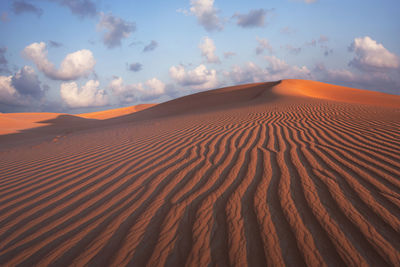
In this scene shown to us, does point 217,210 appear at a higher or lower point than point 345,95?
Result: lower

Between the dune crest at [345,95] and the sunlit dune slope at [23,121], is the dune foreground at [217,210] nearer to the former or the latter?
the sunlit dune slope at [23,121]

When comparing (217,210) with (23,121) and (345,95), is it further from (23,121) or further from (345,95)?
(345,95)

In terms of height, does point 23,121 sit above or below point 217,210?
above

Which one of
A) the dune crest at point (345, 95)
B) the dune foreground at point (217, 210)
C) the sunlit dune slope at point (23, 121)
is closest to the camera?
the dune foreground at point (217, 210)

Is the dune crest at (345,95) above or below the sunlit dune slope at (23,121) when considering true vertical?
below

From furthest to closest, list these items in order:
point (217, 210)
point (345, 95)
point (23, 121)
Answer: point (345, 95), point (23, 121), point (217, 210)

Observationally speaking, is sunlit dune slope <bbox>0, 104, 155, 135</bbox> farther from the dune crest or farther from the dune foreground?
the dune crest

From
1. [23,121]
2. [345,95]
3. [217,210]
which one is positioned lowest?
[217,210]

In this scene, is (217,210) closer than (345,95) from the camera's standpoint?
Yes

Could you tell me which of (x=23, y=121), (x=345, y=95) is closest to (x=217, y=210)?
(x=23, y=121)

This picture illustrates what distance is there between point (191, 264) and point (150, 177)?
1.64 m

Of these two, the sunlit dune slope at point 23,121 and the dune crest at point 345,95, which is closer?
the sunlit dune slope at point 23,121

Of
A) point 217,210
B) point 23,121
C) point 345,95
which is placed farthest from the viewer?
point 345,95

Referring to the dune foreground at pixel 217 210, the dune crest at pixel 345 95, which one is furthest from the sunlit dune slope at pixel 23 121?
the dune crest at pixel 345 95
